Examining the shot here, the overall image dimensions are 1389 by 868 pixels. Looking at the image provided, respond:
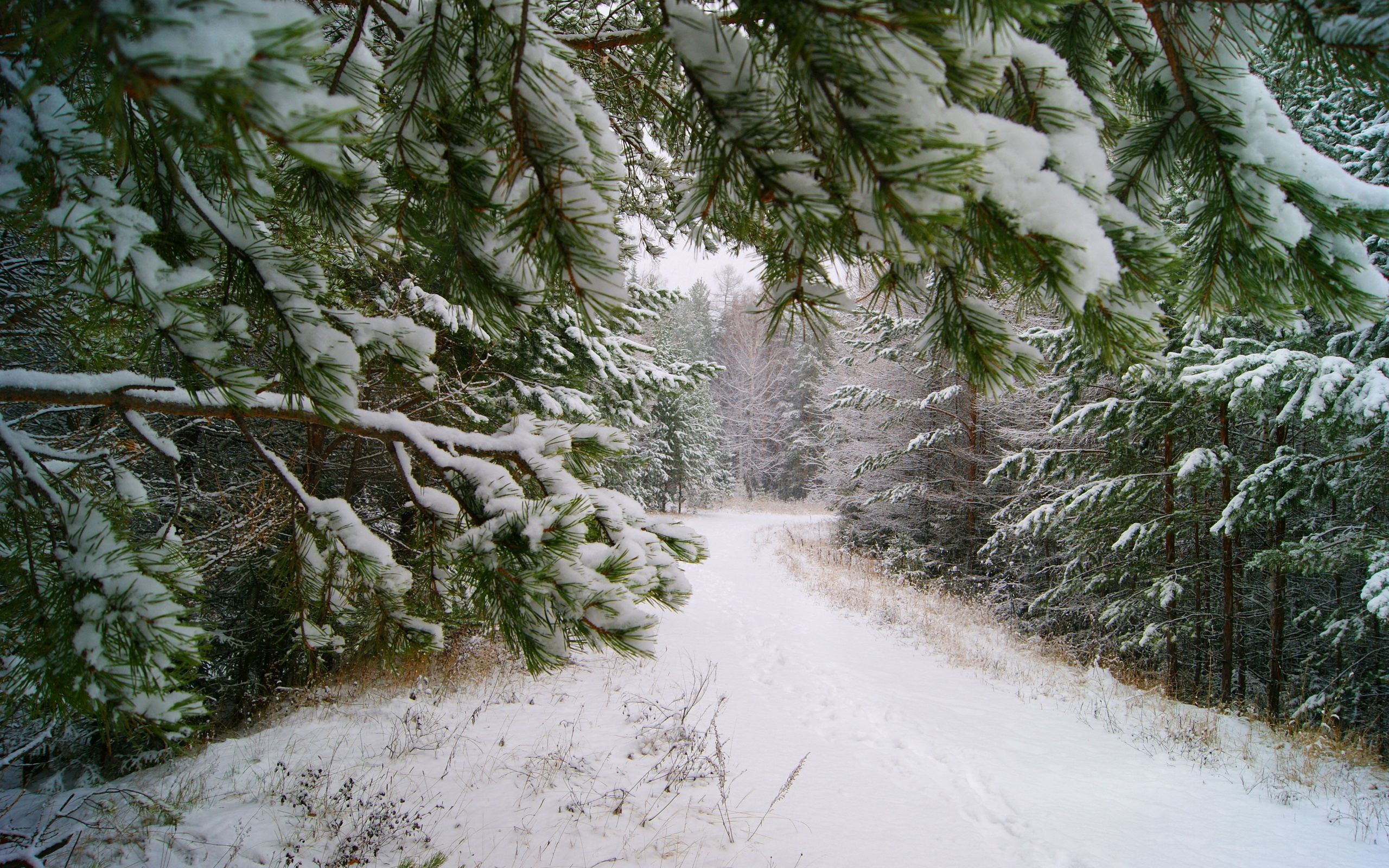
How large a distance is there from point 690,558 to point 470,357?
4.56 metres

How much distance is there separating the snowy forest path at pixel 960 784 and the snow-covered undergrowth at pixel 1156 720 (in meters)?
0.19

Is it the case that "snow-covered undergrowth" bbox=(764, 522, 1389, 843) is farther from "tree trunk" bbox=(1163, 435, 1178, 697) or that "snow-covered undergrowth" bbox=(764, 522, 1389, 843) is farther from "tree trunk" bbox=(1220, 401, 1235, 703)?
"tree trunk" bbox=(1163, 435, 1178, 697)

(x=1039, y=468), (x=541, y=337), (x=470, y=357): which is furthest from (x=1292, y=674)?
(x=470, y=357)

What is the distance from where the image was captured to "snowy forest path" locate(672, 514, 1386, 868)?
3.31 m

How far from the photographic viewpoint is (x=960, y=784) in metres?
4.07

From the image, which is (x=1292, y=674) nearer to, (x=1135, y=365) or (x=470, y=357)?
(x=1135, y=365)

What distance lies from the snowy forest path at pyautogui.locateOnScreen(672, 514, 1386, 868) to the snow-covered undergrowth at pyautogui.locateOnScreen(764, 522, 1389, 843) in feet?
0.61

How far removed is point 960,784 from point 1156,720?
280cm

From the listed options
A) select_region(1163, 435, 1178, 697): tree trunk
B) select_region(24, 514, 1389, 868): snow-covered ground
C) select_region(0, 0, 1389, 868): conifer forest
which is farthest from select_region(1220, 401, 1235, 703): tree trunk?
select_region(0, 0, 1389, 868): conifer forest

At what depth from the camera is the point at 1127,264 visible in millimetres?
1180

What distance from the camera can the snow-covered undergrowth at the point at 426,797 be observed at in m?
2.96

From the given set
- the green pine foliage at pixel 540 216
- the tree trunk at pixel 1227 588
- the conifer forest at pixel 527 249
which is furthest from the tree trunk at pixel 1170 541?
the green pine foliage at pixel 540 216

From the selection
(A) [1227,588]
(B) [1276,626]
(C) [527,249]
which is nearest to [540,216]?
(C) [527,249]

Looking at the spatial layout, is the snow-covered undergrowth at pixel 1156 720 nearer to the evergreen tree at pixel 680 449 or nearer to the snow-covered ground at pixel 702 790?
the snow-covered ground at pixel 702 790
